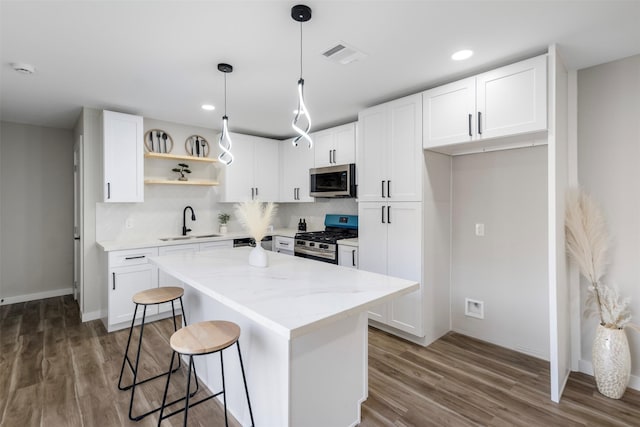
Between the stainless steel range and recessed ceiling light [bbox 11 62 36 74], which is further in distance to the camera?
the stainless steel range

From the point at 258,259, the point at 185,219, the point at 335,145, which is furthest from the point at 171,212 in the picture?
the point at 258,259

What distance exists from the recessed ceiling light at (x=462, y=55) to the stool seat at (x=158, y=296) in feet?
9.01

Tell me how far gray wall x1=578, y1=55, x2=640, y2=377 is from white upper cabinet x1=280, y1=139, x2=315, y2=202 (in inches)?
119

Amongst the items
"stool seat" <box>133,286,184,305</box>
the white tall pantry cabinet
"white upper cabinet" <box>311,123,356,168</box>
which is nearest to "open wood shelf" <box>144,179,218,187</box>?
"white upper cabinet" <box>311,123,356,168</box>

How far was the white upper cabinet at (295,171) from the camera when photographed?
15.2 ft

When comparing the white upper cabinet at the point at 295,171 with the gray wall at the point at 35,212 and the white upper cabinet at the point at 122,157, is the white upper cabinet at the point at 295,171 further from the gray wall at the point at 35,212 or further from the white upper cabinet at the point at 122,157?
the gray wall at the point at 35,212

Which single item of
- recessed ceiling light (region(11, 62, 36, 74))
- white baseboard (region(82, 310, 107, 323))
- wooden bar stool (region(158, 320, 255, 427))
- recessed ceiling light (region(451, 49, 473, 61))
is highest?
recessed ceiling light (region(11, 62, 36, 74))

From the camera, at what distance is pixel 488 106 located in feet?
8.24

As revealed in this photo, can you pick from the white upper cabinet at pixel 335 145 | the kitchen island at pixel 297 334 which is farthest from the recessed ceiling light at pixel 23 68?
the white upper cabinet at pixel 335 145

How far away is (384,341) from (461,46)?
2663mm

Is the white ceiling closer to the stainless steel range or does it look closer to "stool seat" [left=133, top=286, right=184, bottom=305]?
the stainless steel range

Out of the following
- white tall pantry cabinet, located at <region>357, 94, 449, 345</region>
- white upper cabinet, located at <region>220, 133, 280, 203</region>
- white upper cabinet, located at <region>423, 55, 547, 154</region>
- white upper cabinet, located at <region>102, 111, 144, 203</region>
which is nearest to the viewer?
white upper cabinet, located at <region>423, 55, 547, 154</region>

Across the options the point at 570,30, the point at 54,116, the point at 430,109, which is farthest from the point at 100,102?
the point at 570,30

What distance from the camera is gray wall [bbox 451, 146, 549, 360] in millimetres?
2795
